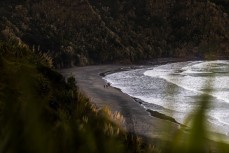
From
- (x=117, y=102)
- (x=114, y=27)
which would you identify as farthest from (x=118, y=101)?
(x=114, y=27)

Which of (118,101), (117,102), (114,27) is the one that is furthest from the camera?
(114,27)

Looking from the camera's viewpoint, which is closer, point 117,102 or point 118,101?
point 117,102

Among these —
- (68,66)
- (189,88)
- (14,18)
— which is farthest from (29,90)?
(14,18)

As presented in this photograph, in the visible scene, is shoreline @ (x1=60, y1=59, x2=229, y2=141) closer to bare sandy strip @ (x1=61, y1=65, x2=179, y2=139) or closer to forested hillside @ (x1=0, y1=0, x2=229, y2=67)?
bare sandy strip @ (x1=61, y1=65, x2=179, y2=139)

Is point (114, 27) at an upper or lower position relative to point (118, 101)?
upper

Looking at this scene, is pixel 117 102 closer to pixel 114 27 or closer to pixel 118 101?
pixel 118 101

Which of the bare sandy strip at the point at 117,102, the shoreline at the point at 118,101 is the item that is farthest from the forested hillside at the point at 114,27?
the bare sandy strip at the point at 117,102

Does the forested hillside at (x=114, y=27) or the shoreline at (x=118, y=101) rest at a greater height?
the forested hillside at (x=114, y=27)

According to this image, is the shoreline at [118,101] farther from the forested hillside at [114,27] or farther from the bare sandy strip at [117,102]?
the forested hillside at [114,27]
